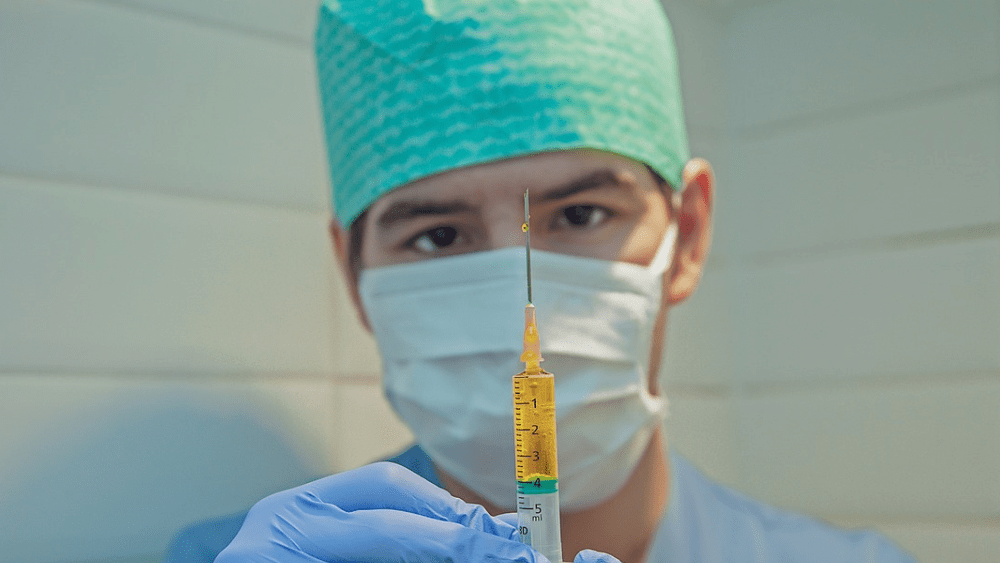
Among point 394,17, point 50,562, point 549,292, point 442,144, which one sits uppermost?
point 394,17

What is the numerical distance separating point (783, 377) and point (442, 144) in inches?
40.6

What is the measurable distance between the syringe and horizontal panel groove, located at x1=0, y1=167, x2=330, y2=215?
70 centimetres

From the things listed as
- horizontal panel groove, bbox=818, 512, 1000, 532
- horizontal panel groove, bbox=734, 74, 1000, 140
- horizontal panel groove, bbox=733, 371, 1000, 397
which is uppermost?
horizontal panel groove, bbox=734, 74, 1000, 140

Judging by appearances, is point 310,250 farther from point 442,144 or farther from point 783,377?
point 783,377

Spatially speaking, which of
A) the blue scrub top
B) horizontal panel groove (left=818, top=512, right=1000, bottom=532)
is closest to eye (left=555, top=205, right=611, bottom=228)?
the blue scrub top

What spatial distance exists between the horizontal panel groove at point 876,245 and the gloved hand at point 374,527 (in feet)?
3.84

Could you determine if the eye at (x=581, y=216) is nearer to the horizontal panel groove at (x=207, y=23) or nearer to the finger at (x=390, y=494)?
the finger at (x=390, y=494)

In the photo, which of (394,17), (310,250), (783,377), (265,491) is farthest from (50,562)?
(783,377)

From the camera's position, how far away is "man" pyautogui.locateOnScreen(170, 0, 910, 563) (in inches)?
43.8

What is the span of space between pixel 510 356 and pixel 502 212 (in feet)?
0.53

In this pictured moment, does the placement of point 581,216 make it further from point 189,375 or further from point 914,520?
point 914,520

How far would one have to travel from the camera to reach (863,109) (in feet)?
5.95

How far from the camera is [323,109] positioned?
1.28 meters

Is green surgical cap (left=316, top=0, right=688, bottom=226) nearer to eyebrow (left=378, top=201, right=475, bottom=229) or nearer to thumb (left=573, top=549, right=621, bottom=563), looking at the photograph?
eyebrow (left=378, top=201, right=475, bottom=229)
